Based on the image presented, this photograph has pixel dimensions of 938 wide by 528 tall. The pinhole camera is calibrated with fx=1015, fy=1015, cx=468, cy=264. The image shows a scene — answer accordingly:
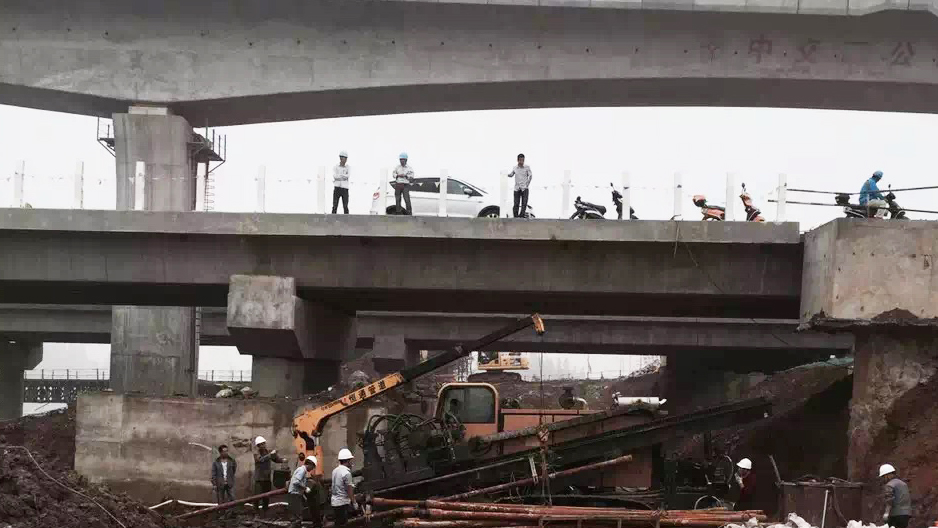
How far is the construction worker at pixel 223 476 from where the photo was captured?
60.5 feet

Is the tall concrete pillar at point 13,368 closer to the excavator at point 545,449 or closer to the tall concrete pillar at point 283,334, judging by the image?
the tall concrete pillar at point 283,334

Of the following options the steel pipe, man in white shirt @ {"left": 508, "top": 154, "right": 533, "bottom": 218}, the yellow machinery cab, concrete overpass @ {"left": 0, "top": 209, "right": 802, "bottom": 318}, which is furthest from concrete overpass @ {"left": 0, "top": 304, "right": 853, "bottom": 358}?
the steel pipe

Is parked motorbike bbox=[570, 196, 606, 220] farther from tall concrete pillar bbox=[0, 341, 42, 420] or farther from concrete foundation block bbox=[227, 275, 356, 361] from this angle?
tall concrete pillar bbox=[0, 341, 42, 420]

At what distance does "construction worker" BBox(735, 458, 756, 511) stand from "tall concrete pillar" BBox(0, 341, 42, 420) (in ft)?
131

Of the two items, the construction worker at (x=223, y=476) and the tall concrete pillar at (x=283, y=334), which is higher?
the tall concrete pillar at (x=283, y=334)

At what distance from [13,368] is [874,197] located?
42.8 m

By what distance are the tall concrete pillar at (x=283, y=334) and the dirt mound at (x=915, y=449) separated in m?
11.3

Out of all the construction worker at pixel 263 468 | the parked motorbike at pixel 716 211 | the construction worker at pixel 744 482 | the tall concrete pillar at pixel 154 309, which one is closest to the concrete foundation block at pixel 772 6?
the parked motorbike at pixel 716 211

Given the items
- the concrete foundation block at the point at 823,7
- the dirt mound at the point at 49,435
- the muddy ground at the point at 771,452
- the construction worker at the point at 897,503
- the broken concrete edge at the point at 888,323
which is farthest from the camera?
the concrete foundation block at the point at 823,7

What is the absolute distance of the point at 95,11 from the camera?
24.2 meters

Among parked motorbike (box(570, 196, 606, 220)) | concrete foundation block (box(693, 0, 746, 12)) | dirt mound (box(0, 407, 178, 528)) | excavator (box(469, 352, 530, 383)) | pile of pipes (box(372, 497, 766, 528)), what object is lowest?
excavator (box(469, 352, 530, 383))

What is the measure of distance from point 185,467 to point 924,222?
14.3 meters

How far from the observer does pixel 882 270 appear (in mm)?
16969

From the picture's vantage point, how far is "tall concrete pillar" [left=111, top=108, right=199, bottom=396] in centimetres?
2412
